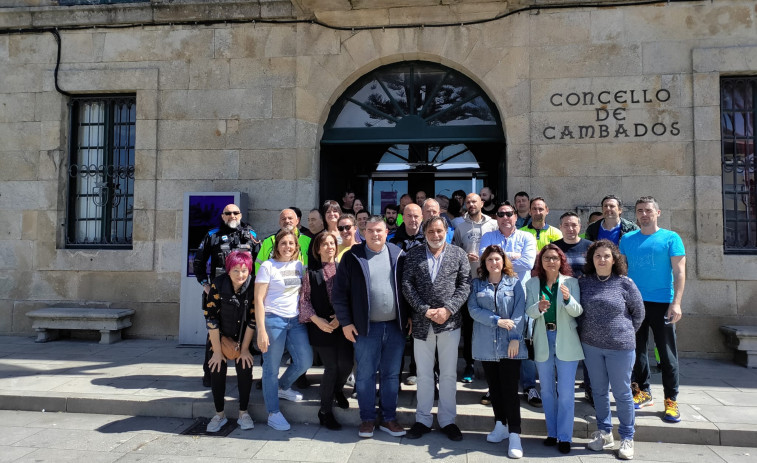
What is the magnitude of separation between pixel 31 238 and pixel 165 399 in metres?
4.95

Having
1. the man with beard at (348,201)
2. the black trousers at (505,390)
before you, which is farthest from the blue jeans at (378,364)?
the man with beard at (348,201)

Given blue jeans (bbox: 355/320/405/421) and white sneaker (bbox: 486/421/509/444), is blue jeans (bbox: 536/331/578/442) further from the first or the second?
blue jeans (bbox: 355/320/405/421)

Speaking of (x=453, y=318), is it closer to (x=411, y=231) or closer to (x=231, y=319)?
(x=411, y=231)

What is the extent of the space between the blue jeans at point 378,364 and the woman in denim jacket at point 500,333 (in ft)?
2.38

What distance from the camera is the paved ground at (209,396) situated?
439 centimetres

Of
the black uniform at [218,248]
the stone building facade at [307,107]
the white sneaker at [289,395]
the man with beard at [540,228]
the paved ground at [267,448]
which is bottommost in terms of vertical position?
the paved ground at [267,448]

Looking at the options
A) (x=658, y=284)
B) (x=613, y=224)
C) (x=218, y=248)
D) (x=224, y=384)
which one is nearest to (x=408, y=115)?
(x=613, y=224)

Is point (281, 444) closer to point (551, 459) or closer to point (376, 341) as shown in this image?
point (376, 341)

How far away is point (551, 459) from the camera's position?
13.0 ft

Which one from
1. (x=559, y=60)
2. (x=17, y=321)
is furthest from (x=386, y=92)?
(x=17, y=321)

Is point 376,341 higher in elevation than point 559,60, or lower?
lower

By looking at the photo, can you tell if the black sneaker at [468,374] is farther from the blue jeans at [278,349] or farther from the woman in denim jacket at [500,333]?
the blue jeans at [278,349]

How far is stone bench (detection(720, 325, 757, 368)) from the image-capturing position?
6121 millimetres

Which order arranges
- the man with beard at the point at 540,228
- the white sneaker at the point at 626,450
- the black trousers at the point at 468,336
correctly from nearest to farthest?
the white sneaker at the point at 626,450 < the black trousers at the point at 468,336 < the man with beard at the point at 540,228
